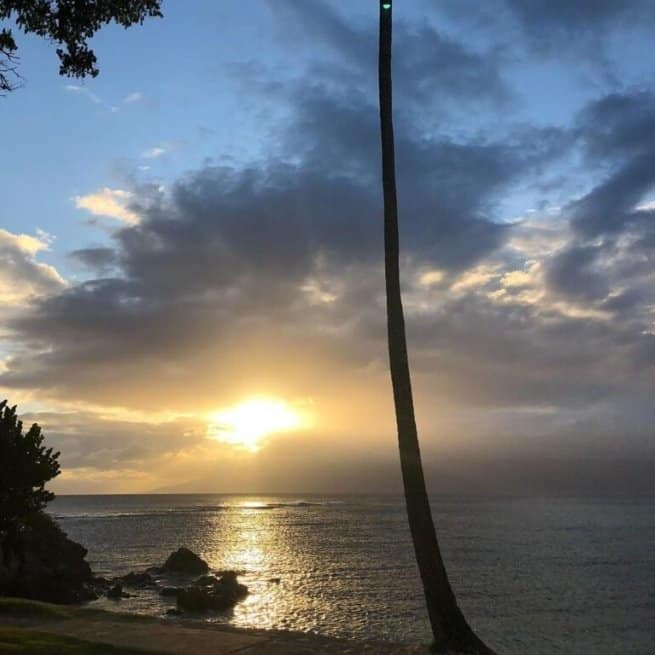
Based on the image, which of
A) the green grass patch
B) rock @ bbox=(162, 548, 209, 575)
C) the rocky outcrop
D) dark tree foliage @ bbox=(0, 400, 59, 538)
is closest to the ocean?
the rocky outcrop

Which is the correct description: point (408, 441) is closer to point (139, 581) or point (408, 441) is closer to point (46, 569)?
point (46, 569)

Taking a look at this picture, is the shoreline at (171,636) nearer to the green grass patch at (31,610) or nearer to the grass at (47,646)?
the green grass patch at (31,610)

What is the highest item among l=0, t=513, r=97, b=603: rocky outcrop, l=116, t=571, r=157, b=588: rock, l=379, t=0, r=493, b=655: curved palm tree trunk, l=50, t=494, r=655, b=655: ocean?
l=379, t=0, r=493, b=655: curved palm tree trunk

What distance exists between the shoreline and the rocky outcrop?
677 inches

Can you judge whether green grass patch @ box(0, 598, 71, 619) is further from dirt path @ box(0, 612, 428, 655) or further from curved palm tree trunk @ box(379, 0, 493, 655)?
curved palm tree trunk @ box(379, 0, 493, 655)

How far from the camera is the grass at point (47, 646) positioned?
12086 millimetres

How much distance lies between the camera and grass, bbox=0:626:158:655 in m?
12.1

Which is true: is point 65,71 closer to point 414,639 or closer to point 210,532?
point 414,639

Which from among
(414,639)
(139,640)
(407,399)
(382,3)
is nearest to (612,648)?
A: (414,639)

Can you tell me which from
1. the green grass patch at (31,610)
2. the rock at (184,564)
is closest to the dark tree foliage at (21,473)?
the green grass patch at (31,610)

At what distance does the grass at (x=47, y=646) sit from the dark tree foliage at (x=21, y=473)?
51.7 ft

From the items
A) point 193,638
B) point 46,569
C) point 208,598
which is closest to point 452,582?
point 208,598

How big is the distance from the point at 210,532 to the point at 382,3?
107 m

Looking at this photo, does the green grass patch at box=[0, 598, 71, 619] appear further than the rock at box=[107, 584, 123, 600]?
No
